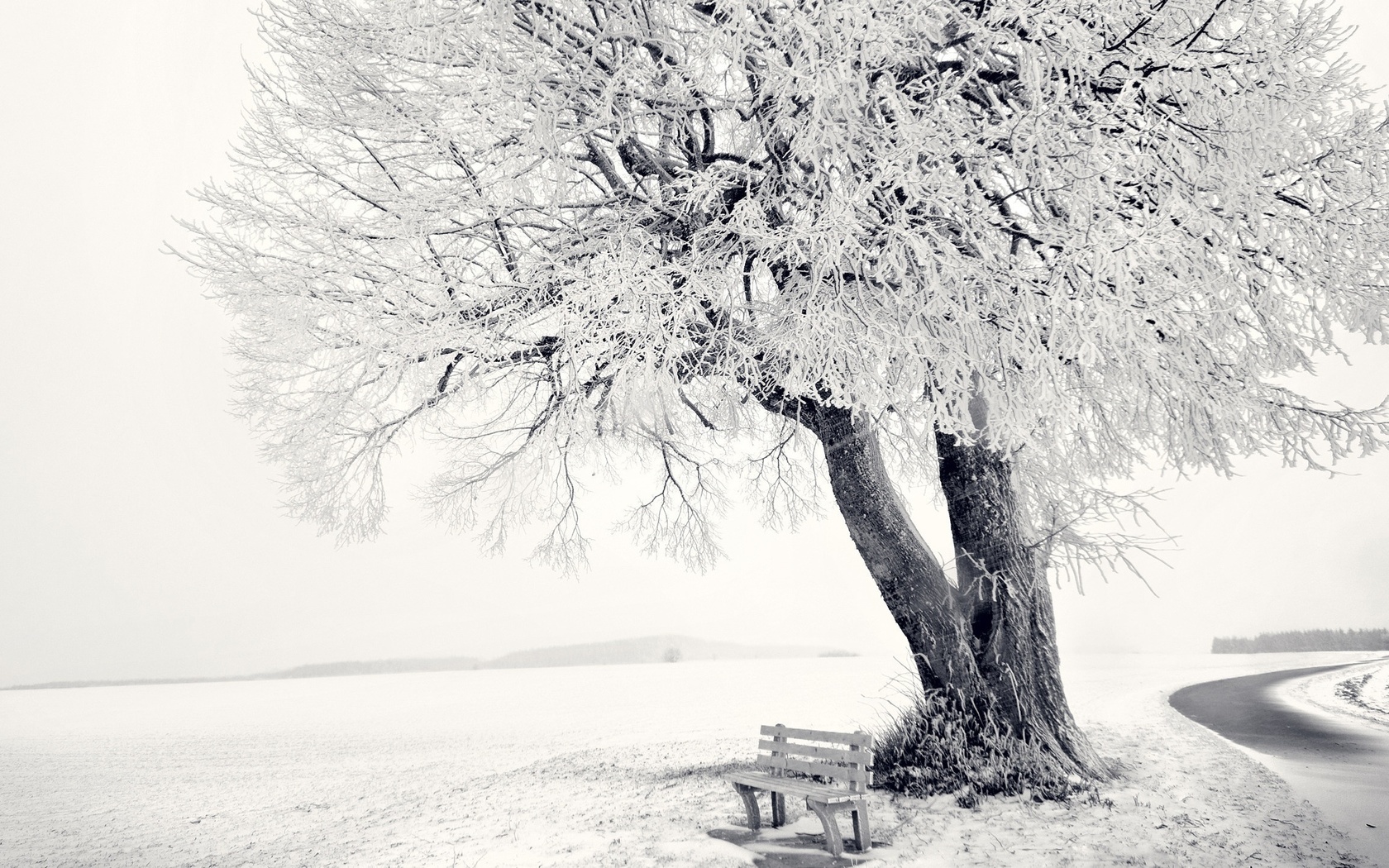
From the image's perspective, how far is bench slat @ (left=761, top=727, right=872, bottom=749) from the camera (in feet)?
19.4

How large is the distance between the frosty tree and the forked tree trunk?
26mm

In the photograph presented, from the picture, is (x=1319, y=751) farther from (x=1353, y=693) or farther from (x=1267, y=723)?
(x=1353, y=693)

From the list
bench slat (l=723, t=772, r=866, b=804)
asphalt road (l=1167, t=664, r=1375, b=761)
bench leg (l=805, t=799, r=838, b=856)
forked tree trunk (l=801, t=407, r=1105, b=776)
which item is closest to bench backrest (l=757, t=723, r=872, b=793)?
bench slat (l=723, t=772, r=866, b=804)

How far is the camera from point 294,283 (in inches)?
298

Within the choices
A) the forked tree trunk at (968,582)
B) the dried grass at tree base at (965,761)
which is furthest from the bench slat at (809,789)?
the forked tree trunk at (968,582)

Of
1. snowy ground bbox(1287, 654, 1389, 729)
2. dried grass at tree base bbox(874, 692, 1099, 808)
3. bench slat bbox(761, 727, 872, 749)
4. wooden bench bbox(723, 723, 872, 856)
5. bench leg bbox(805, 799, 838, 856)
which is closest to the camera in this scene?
bench leg bbox(805, 799, 838, 856)

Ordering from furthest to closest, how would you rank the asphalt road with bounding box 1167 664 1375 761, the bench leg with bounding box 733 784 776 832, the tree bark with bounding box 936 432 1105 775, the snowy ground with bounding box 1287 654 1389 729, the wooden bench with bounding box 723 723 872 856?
the snowy ground with bounding box 1287 654 1389 729 < the asphalt road with bounding box 1167 664 1375 761 < the tree bark with bounding box 936 432 1105 775 < the bench leg with bounding box 733 784 776 832 < the wooden bench with bounding box 723 723 872 856

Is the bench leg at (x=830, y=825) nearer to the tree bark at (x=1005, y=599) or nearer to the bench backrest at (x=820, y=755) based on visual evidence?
the bench backrest at (x=820, y=755)

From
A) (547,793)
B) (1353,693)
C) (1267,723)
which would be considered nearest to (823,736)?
(547,793)

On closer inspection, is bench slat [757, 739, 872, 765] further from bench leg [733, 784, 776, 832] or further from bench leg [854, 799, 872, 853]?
bench leg [733, 784, 776, 832]

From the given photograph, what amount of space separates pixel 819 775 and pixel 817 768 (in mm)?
116

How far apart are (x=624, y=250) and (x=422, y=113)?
6.39 ft

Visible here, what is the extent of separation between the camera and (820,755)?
6324 millimetres

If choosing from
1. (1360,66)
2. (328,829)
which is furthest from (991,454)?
(328,829)
